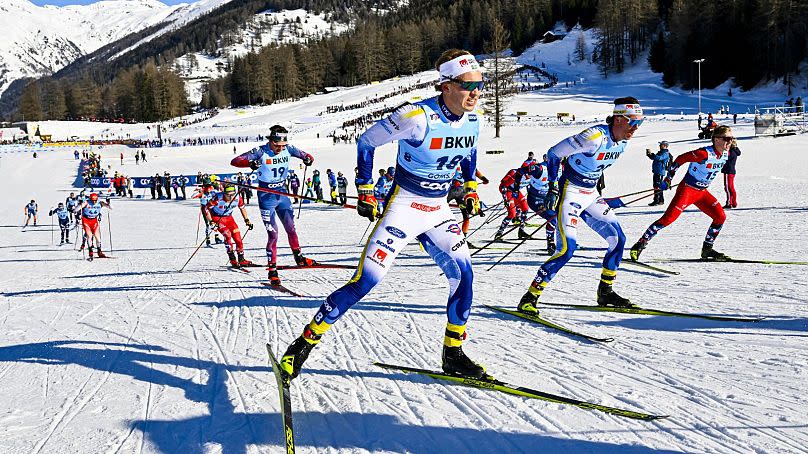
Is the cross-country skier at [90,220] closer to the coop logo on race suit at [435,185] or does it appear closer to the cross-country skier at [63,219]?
the cross-country skier at [63,219]

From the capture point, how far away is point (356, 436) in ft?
12.5

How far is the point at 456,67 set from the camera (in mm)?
4320

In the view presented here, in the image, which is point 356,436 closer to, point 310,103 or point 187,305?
point 187,305

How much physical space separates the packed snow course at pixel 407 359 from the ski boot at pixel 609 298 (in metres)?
0.25

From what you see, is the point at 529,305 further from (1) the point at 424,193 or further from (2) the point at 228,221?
(2) the point at 228,221

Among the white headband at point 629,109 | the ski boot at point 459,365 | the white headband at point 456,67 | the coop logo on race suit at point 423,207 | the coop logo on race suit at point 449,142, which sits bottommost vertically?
the ski boot at point 459,365

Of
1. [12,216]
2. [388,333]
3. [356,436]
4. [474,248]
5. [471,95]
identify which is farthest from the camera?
[12,216]

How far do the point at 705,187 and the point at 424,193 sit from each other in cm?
658

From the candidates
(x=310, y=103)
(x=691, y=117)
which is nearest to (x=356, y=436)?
(x=691, y=117)

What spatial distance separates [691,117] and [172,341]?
5101 centimetres

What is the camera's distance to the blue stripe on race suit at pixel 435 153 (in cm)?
432

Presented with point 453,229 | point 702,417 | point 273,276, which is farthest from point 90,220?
Result: point 702,417

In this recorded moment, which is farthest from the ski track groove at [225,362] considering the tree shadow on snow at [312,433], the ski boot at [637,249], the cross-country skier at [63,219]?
the cross-country skier at [63,219]

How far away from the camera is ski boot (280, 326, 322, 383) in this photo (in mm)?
4461
